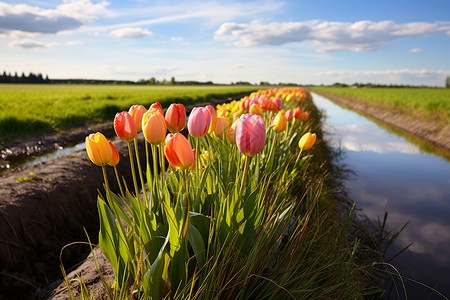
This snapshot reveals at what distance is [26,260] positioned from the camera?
3299 millimetres

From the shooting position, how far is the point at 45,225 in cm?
368

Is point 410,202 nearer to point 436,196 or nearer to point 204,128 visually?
point 436,196

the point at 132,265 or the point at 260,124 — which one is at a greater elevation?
the point at 260,124

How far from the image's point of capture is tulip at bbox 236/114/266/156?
5.00ft

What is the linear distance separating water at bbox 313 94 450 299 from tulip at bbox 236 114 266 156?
2.52m

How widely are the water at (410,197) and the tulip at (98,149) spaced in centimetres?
300

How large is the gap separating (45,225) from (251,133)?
10.6 feet

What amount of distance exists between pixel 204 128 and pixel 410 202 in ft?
17.1

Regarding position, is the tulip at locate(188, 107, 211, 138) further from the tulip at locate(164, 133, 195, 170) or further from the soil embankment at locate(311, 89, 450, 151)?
the soil embankment at locate(311, 89, 450, 151)

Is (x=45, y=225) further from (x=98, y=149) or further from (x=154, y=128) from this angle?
(x=154, y=128)

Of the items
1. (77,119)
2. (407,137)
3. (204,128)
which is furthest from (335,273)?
(407,137)

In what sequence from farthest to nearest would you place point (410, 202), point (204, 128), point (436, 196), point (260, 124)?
1. point (436, 196)
2. point (410, 202)
3. point (204, 128)
4. point (260, 124)

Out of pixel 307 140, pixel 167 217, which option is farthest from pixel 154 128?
pixel 307 140

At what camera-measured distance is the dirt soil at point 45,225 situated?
305 cm
